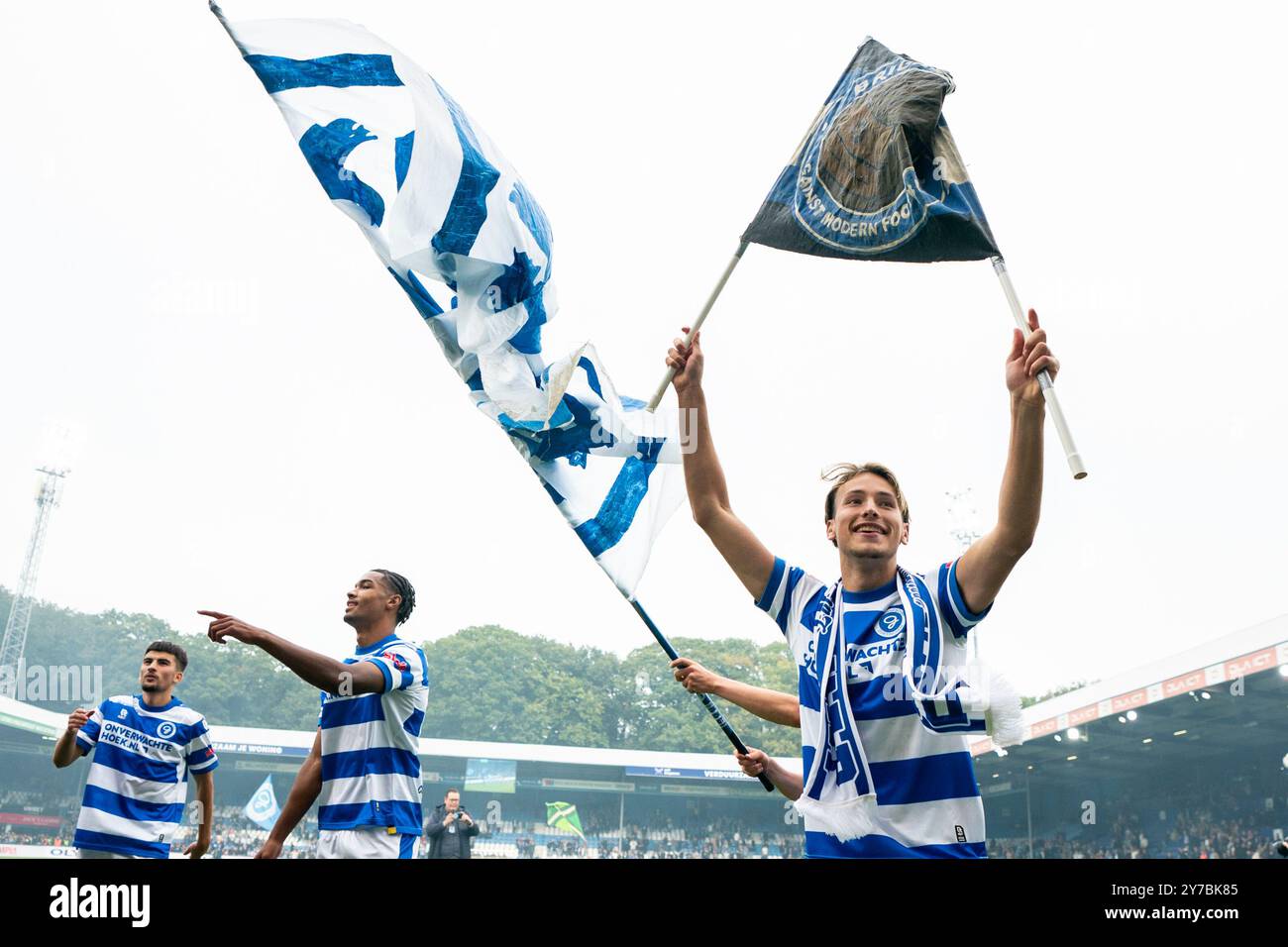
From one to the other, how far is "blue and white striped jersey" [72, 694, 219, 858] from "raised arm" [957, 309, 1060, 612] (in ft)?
15.7

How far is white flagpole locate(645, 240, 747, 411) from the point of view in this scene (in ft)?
11.1

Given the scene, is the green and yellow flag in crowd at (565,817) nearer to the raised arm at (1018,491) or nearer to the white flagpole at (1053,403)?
the white flagpole at (1053,403)

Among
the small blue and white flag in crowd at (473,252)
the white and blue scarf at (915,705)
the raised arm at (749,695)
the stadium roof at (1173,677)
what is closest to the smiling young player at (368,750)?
the small blue and white flag in crowd at (473,252)

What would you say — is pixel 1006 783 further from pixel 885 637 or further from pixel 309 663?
pixel 885 637

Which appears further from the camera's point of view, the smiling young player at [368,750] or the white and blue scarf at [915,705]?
the smiling young player at [368,750]

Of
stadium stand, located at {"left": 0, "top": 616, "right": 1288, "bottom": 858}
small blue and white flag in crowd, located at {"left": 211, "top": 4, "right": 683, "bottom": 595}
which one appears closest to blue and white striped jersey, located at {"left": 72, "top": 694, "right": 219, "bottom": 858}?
small blue and white flag in crowd, located at {"left": 211, "top": 4, "right": 683, "bottom": 595}

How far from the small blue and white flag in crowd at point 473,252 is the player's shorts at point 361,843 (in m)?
1.39

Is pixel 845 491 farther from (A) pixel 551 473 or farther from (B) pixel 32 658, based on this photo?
(B) pixel 32 658

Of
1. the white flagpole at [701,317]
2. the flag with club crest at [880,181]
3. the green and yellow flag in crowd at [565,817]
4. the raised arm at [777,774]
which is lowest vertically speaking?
the green and yellow flag in crowd at [565,817]

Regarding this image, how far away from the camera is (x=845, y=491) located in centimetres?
282

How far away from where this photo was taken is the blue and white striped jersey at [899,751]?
7.45 ft

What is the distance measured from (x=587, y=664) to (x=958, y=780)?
61668 mm
